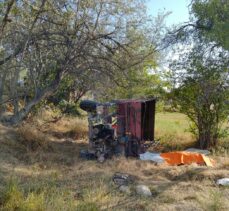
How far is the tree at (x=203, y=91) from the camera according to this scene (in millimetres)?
10375

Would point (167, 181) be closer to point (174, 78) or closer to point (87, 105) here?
point (87, 105)

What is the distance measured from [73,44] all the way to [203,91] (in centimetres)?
411

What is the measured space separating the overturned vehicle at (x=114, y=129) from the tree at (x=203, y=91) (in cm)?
187

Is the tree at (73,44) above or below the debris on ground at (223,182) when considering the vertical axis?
above

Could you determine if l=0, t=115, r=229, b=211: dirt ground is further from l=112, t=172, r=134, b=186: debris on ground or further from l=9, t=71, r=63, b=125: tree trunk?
l=9, t=71, r=63, b=125: tree trunk

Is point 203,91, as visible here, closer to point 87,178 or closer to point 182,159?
point 182,159

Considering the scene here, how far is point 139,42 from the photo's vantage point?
38.4 ft

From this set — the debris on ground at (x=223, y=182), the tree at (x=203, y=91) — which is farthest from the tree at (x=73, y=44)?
the debris on ground at (x=223, y=182)

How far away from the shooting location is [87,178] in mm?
6676

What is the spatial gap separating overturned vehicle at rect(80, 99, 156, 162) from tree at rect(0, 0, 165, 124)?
2222 millimetres

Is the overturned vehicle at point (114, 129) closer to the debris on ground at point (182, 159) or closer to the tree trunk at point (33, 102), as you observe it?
the debris on ground at point (182, 159)

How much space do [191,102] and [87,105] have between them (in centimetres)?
355

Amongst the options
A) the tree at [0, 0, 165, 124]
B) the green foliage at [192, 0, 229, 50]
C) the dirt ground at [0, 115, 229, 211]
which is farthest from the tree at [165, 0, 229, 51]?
the dirt ground at [0, 115, 229, 211]

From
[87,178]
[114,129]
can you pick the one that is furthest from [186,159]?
[87,178]
